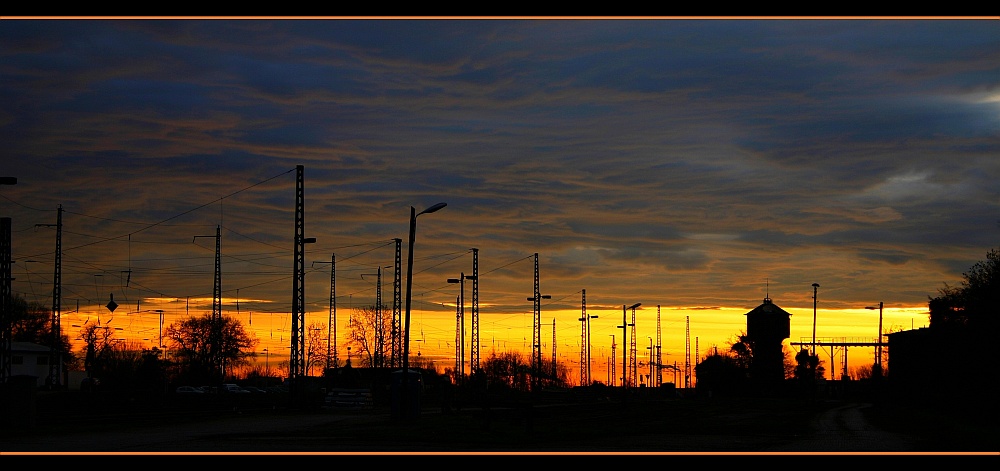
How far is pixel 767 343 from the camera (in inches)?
6009

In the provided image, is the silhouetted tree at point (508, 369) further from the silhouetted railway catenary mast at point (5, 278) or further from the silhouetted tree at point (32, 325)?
the silhouetted railway catenary mast at point (5, 278)

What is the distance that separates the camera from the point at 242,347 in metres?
142

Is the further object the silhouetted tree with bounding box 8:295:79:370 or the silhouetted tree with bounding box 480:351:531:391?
the silhouetted tree with bounding box 480:351:531:391

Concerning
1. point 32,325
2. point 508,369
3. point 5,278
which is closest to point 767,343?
point 508,369

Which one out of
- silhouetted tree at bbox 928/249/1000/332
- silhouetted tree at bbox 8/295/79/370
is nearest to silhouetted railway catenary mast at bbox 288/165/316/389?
silhouetted tree at bbox 928/249/1000/332

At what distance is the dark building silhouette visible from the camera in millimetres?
144375

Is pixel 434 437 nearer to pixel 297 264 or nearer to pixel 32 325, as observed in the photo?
pixel 297 264

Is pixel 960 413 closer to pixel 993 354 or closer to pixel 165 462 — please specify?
pixel 993 354

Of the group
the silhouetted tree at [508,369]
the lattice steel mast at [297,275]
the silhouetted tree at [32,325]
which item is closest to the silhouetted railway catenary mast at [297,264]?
the lattice steel mast at [297,275]

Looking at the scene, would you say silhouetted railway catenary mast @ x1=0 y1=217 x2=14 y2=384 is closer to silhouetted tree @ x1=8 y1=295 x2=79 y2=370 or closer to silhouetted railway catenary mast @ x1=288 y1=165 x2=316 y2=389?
silhouetted railway catenary mast @ x1=288 y1=165 x2=316 y2=389

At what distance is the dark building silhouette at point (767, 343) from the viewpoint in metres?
144

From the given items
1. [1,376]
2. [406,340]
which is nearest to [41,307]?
[1,376]
